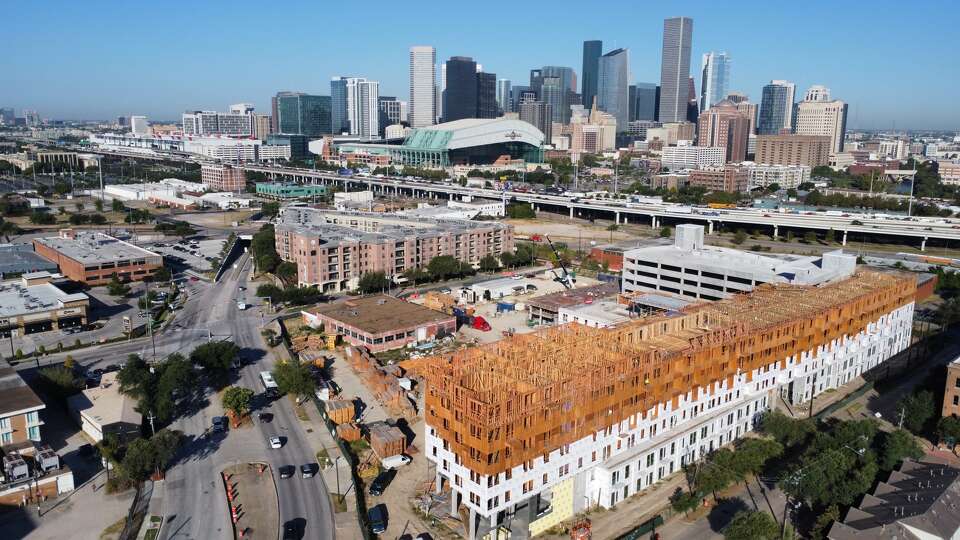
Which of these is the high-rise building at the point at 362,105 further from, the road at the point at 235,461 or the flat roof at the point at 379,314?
the road at the point at 235,461

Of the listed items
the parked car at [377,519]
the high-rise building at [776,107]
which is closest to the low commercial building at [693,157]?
the high-rise building at [776,107]

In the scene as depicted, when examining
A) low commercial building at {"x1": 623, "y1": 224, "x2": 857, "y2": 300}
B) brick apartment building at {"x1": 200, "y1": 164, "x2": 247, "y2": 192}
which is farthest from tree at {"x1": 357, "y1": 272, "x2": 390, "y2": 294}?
brick apartment building at {"x1": 200, "y1": 164, "x2": 247, "y2": 192}

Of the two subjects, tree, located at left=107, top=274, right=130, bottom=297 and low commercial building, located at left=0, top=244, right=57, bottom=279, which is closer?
tree, located at left=107, top=274, right=130, bottom=297

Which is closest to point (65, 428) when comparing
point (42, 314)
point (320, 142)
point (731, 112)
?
point (42, 314)

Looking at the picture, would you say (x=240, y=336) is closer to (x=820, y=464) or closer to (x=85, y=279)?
(x=85, y=279)

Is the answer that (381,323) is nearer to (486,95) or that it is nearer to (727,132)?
(727,132)

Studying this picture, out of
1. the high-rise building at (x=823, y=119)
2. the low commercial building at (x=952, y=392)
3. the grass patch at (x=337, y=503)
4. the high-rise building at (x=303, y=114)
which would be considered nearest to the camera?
the grass patch at (x=337, y=503)

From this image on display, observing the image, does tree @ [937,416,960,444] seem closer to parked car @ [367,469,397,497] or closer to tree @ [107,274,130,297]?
parked car @ [367,469,397,497]
